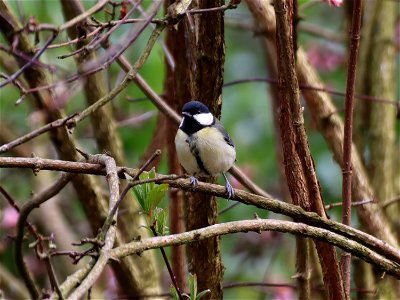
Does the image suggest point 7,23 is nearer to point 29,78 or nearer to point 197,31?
point 29,78

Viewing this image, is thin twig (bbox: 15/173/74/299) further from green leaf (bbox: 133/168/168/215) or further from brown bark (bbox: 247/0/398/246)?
brown bark (bbox: 247/0/398/246)

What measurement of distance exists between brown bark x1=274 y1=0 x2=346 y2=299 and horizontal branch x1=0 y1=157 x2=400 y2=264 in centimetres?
8

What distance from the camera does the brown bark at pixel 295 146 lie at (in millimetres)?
1483

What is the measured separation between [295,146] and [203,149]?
22.7 inches

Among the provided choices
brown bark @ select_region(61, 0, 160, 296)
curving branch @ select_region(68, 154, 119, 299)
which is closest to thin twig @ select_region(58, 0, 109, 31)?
curving branch @ select_region(68, 154, 119, 299)

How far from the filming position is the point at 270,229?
4.66ft

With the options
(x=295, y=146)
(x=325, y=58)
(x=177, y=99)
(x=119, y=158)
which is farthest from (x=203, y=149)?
(x=325, y=58)

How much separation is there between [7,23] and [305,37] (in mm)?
2440

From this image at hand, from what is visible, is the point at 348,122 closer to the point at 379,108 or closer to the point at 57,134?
the point at 57,134

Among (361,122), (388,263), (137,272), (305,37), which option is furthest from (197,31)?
(305,37)

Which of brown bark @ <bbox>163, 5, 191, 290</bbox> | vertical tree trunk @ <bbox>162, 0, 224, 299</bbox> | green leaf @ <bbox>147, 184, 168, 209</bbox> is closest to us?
green leaf @ <bbox>147, 184, 168, 209</bbox>

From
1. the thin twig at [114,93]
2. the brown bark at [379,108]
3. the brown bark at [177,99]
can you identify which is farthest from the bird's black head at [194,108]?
the brown bark at [379,108]

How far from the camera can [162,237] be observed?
127cm

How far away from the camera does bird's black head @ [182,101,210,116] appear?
5.92 feet
